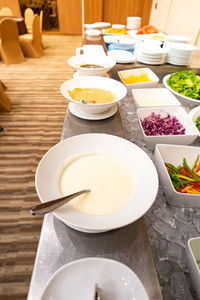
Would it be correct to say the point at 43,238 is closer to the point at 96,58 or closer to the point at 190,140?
the point at 190,140

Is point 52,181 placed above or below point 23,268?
above

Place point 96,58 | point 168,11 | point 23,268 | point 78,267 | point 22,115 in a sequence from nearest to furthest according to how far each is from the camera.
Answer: point 78,267 < point 23,268 < point 96,58 < point 22,115 < point 168,11

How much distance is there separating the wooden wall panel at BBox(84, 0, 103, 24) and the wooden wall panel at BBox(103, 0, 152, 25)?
19cm

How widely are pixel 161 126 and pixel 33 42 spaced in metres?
4.49

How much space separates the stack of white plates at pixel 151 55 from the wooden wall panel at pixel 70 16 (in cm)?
598

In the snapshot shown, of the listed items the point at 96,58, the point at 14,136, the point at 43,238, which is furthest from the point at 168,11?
the point at 43,238

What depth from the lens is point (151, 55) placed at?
Answer: 1.44 metres

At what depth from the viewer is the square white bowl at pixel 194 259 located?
0.42 meters

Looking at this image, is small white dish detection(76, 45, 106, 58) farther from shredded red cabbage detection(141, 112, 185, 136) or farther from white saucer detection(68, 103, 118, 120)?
shredded red cabbage detection(141, 112, 185, 136)

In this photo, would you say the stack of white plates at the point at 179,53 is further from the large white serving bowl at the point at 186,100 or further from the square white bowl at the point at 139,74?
the large white serving bowl at the point at 186,100

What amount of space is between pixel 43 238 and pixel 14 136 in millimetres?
1952

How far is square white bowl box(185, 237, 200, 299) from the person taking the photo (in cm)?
42

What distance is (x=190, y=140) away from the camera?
2.62ft

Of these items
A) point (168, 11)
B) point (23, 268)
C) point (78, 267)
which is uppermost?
point (168, 11)
